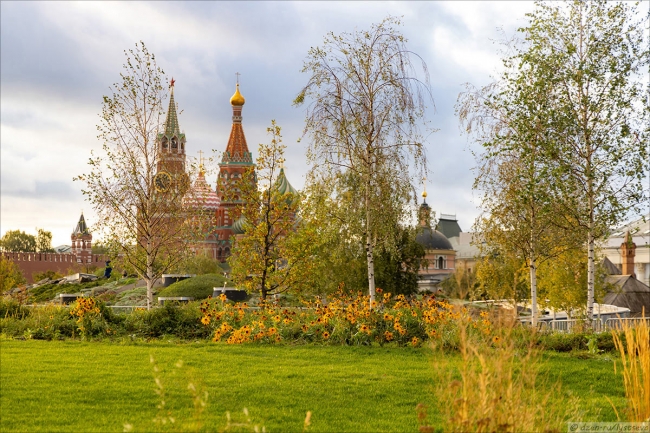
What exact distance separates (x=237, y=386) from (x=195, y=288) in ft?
75.3

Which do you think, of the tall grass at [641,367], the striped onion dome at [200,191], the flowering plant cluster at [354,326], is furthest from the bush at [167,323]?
the tall grass at [641,367]

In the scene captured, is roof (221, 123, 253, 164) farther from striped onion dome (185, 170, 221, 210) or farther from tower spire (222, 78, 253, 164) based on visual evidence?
striped onion dome (185, 170, 221, 210)

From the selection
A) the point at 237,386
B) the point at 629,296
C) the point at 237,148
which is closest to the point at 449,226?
the point at 237,148

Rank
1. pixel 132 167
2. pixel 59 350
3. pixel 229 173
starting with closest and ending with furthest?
pixel 59 350
pixel 132 167
pixel 229 173

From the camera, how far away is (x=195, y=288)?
31.0 metres

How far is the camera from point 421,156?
64.3ft

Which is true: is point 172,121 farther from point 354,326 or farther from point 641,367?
point 641,367

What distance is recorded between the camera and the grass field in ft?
23.4

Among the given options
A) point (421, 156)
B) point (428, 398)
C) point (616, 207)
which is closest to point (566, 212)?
point (616, 207)

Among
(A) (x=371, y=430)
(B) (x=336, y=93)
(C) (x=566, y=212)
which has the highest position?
(B) (x=336, y=93)

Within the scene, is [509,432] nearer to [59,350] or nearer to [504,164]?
[59,350]

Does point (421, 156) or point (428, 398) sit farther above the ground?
point (421, 156)

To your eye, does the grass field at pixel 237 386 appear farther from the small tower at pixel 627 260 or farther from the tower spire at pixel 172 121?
the small tower at pixel 627 260

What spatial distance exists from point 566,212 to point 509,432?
1274cm
